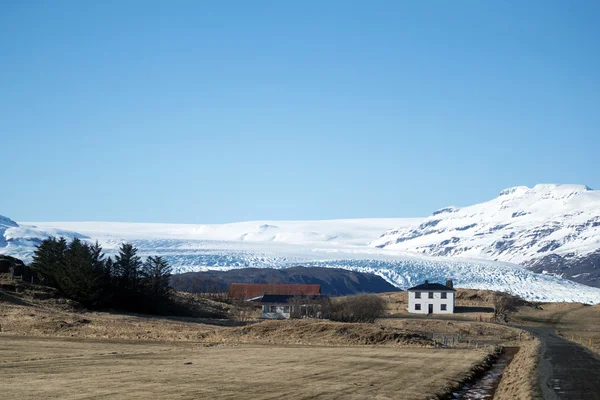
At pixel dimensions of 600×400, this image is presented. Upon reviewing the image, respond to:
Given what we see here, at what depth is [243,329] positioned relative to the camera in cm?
6500

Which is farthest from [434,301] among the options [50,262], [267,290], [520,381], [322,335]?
[520,381]

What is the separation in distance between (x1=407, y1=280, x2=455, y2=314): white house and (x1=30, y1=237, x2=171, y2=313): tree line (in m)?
40.7

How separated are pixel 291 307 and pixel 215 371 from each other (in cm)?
7502

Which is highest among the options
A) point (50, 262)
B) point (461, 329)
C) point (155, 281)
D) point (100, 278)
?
point (50, 262)

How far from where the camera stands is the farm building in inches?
3981

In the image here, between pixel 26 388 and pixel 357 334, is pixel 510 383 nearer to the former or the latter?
pixel 26 388

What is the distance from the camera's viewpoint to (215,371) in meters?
34.5

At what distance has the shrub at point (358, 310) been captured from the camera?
312 feet

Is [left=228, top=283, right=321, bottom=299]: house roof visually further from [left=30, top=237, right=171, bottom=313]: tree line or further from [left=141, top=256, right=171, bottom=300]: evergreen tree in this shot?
[left=30, top=237, right=171, bottom=313]: tree line

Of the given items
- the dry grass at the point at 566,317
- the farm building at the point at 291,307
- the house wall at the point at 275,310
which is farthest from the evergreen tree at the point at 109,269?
the dry grass at the point at 566,317

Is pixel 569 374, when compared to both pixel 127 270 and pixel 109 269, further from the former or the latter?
pixel 127 270

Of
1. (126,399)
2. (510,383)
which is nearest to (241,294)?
(510,383)

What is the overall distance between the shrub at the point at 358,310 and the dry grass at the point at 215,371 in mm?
42200

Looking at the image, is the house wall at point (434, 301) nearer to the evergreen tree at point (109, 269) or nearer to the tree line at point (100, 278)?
the tree line at point (100, 278)
